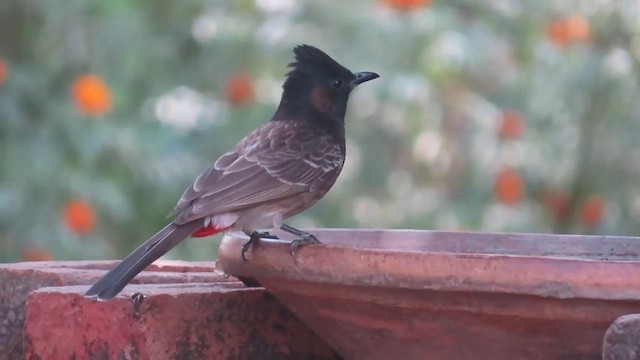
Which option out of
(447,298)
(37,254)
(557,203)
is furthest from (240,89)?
(447,298)

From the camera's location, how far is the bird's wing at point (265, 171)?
330 cm

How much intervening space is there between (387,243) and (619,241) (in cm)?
56

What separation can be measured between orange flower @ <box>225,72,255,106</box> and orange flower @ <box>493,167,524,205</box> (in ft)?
4.07

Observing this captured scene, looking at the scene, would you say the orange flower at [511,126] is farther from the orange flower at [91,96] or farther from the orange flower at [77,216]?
the orange flower at [77,216]

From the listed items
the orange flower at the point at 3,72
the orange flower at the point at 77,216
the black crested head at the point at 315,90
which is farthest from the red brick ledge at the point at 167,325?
the orange flower at the point at 3,72

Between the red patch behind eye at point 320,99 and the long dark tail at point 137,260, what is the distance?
84 cm

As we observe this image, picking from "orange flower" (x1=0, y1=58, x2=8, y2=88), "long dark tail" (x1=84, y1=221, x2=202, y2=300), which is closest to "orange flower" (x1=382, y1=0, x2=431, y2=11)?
"orange flower" (x1=0, y1=58, x2=8, y2=88)

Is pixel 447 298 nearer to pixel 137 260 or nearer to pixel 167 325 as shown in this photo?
pixel 167 325

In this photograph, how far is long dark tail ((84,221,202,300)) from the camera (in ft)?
8.50

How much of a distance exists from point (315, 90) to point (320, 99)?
0.11 feet

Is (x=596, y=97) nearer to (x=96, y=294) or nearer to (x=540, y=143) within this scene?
(x=540, y=143)

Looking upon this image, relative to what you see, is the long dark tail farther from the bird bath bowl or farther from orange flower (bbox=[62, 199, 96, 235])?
orange flower (bbox=[62, 199, 96, 235])

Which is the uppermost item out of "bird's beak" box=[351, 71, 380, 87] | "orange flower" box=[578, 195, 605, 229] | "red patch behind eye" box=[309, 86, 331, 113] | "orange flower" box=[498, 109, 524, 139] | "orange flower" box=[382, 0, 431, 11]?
"orange flower" box=[382, 0, 431, 11]

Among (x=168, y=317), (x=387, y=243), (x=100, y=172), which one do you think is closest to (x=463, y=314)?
(x=168, y=317)
